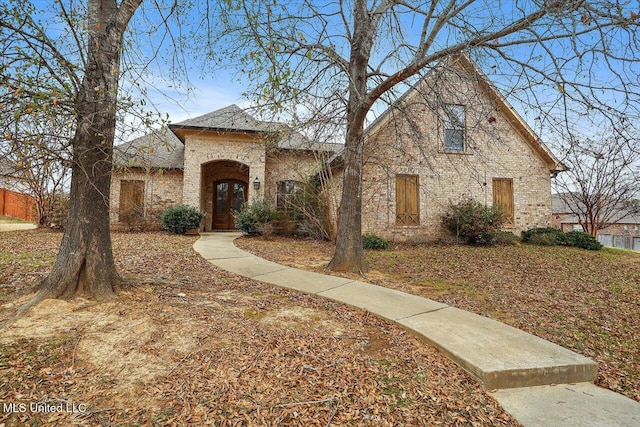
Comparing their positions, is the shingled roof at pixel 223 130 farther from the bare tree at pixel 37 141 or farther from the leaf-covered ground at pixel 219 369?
the leaf-covered ground at pixel 219 369

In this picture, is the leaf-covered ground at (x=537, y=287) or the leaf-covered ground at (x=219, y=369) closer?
the leaf-covered ground at (x=219, y=369)

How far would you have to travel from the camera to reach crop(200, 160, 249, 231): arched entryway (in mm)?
15391

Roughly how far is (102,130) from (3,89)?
915mm

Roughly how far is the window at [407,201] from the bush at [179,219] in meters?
7.72

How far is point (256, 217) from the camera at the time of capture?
12008mm

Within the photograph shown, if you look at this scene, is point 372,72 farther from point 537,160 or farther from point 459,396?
point 537,160

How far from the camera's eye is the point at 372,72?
258 inches

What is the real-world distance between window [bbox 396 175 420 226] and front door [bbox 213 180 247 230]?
7502mm

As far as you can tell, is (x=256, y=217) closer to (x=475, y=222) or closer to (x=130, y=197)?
(x=130, y=197)

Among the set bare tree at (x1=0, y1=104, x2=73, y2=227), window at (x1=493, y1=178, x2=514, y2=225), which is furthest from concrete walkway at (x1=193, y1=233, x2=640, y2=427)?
window at (x1=493, y1=178, x2=514, y2=225)

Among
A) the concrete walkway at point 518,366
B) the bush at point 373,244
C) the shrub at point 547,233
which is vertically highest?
the shrub at point 547,233

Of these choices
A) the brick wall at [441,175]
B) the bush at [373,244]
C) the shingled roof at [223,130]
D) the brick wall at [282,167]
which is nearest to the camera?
A: the shingled roof at [223,130]

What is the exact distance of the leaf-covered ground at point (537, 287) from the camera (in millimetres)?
3699

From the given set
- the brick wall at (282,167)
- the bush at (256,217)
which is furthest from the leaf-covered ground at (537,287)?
the brick wall at (282,167)
